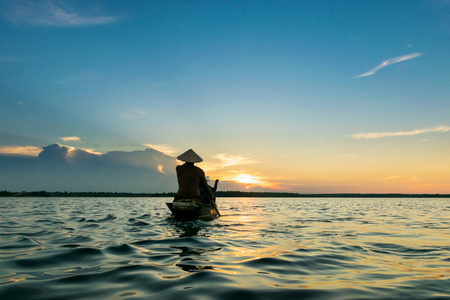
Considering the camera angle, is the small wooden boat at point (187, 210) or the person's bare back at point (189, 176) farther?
the person's bare back at point (189, 176)

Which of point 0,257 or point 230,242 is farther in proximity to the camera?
point 230,242

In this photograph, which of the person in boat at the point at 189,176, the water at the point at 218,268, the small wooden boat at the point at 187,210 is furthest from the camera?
the person in boat at the point at 189,176

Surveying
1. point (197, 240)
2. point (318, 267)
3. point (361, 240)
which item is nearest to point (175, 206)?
point (197, 240)

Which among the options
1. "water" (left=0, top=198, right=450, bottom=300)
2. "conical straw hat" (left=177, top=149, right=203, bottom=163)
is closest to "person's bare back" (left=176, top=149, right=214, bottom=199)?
"conical straw hat" (left=177, top=149, right=203, bottom=163)

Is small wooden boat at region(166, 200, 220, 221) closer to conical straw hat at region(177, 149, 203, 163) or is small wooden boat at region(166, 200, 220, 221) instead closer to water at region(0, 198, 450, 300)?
conical straw hat at region(177, 149, 203, 163)

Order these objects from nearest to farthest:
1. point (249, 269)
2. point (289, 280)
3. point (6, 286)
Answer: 1. point (6, 286)
2. point (289, 280)
3. point (249, 269)

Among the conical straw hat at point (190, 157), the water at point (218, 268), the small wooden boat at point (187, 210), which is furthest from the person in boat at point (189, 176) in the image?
the water at point (218, 268)

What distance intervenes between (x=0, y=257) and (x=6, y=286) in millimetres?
2147

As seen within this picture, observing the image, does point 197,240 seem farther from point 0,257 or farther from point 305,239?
point 0,257

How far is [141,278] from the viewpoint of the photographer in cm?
430

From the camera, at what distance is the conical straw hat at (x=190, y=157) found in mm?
12000

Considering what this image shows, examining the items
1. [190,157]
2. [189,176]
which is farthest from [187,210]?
[190,157]

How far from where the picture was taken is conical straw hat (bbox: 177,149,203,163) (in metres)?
12.0

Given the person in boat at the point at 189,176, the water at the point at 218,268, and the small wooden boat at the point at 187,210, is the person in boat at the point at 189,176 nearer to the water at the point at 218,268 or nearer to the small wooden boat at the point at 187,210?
the small wooden boat at the point at 187,210
